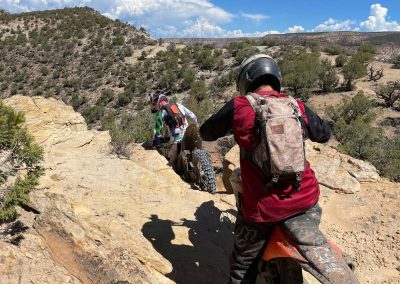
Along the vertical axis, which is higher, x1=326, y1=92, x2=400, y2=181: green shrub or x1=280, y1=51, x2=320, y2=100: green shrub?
x1=280, y1=51, x2=320, y2=100: green shrub

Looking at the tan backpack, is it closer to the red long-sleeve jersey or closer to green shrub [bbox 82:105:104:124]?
the red long-sleeve jersey

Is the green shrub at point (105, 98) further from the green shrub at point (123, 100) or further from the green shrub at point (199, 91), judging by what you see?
the green shrub at point (199, 91)

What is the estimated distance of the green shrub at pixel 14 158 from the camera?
3.36 metres

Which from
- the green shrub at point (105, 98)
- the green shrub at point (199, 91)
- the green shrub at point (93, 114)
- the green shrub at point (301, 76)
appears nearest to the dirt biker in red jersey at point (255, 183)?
the green shrub at point (301, 76)

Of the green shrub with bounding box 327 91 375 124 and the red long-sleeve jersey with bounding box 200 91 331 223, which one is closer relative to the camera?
the red long-sleeve jersey with bounding box 200 91 331 223

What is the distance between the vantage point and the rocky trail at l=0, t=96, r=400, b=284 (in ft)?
10.1

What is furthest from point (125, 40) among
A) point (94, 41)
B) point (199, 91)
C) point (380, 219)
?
point (380, 219)

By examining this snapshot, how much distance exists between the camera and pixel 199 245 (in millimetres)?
4266

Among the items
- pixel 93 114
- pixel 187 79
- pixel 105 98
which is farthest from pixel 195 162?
pixel 105 98

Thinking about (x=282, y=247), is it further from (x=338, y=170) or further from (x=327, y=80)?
(x=327, y=80)

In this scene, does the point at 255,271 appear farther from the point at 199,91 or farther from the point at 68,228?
the point at 199,91

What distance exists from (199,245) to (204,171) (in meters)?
2.08

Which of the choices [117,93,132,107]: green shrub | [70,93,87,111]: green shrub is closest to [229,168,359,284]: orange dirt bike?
[117,93,132,107]: green shrub

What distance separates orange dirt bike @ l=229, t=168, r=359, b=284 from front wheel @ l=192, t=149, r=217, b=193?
10.8 ft
